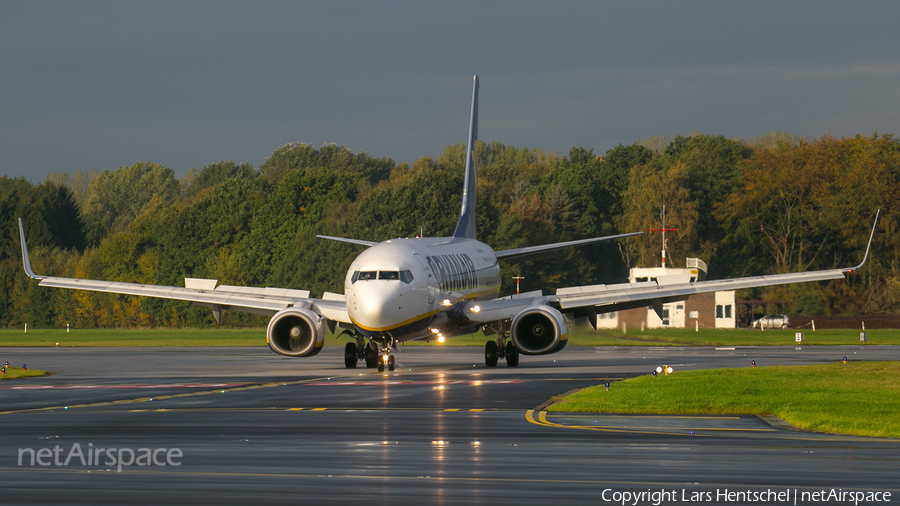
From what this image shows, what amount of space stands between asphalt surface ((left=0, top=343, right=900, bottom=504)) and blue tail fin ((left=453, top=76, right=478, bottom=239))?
22.0 m

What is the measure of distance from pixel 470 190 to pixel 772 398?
31.8m

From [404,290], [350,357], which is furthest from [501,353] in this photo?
[404,290]

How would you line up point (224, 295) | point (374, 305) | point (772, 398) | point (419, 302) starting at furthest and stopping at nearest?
point (224, 295) < point (419, 302) < point (374, 305) < point (772, 398)

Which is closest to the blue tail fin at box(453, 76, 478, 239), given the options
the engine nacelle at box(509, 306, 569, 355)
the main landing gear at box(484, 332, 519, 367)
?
the main landing gear at box(484, 332, 519, 367)

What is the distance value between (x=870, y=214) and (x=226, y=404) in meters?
98.3

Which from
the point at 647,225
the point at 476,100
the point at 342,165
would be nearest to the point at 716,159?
the point at 647,225

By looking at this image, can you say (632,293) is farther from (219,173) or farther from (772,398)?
(219,173)

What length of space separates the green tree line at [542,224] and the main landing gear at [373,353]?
230 ft

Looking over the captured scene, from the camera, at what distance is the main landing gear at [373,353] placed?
36.3 meters

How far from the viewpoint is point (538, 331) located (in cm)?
3803

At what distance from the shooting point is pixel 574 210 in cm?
12950

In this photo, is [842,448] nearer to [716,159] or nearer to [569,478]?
[569,478]

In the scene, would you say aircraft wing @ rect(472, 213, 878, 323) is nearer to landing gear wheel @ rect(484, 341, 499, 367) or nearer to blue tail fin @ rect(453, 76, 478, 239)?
landing gear wheel @ rect(484, 341, 499, 367)

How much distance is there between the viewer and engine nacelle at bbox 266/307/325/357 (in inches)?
1473
